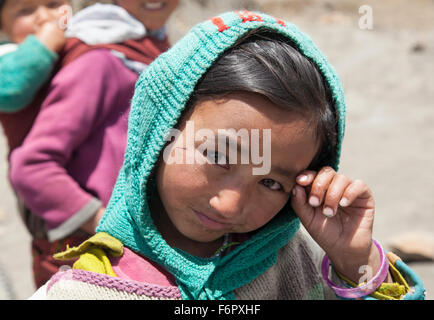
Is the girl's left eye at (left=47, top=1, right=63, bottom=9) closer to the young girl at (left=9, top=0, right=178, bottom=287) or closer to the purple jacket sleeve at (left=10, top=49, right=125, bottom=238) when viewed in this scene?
the young girl at (left=9, top=0, right=178, bottom=287)

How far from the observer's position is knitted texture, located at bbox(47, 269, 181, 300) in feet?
4.71

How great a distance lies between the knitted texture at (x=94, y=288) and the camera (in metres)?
1.44

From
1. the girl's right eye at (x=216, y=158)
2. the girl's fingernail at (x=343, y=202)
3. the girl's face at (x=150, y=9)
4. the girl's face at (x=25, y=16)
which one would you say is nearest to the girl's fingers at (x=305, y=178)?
the girl's fingernail at (x=343, y=202)

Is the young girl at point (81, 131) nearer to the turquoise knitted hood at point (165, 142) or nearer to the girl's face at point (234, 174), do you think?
the turquoise knitted hood at point (165, 142)

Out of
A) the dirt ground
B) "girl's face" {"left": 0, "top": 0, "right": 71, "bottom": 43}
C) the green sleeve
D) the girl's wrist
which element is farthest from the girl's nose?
the dirt ground

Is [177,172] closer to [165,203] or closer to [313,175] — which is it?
[165,203]

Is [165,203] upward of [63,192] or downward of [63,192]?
upward

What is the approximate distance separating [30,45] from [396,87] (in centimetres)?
567

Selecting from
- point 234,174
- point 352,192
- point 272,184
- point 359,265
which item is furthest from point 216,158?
point 359,265

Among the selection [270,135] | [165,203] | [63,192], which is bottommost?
[63,192]

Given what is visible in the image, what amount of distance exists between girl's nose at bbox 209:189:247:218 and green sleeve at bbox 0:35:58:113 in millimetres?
1160

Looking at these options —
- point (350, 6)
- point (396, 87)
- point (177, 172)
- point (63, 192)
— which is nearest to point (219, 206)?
point (177, 172)

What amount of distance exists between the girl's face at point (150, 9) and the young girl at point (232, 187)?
908 millimetres

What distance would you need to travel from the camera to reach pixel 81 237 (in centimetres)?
232
